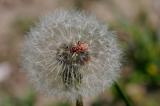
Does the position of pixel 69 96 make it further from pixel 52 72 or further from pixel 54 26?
pixel 54 26

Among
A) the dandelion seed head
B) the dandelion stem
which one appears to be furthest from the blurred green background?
the dandelion stem

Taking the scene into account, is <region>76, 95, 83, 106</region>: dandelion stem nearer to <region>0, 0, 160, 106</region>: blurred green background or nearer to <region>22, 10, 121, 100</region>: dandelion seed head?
<region>22, 10, 121, 100</region>: dandelion seed head

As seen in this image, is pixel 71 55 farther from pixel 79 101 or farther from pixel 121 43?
pixel 121 43

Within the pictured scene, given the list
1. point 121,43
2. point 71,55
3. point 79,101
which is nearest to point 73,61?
point 71,55

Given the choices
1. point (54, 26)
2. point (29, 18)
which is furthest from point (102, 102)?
point (54, 26)

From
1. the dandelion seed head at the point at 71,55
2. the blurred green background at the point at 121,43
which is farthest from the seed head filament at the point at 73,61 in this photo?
the blurred green background at the point at 121,43

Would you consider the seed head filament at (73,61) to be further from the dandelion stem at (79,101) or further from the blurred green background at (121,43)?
the blurred green background at (121,43)
